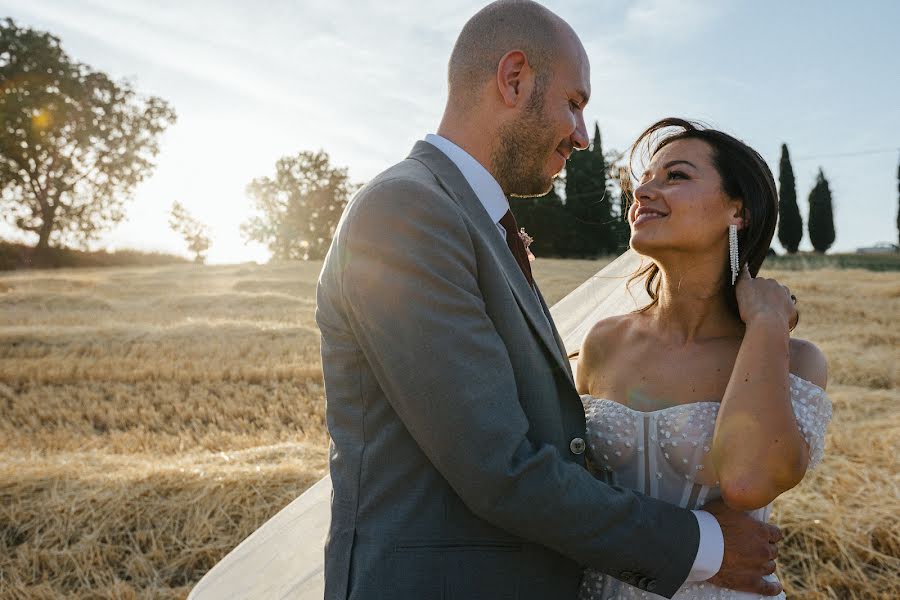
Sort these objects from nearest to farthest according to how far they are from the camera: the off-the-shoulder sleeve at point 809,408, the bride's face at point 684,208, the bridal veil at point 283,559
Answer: the off-the-shoulder sleeve at point 809,408, the bride's face at point 684,208, the bridal veil at point 283,559

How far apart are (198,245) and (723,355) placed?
62199mm

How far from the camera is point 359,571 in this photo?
6.38ft

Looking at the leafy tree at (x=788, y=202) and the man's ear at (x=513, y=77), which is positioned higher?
the leafy tree at (x=788, y=202)

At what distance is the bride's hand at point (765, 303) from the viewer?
2635 millimetres

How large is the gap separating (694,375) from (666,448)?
366 millimetres

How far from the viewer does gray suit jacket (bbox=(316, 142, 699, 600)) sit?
1.78 metres

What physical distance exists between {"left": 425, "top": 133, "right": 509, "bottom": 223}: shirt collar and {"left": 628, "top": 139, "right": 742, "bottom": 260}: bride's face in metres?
0.95

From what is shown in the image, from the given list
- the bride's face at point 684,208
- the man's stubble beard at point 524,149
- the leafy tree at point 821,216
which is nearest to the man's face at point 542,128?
the man's stubble beard at point 524,149

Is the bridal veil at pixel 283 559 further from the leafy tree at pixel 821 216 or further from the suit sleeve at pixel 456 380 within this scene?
the leafy tree at pixel 821 216

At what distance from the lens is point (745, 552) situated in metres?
2.30

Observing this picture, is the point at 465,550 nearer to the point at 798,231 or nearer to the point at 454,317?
the point at 454,317

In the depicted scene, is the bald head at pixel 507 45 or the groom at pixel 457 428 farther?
the bald head at pixel 507 45

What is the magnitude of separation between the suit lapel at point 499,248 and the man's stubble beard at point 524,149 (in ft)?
0.81

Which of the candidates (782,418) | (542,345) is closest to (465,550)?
(542,345)
